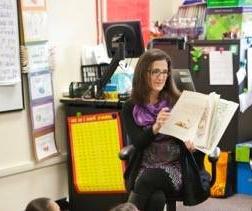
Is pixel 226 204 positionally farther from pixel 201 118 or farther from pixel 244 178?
pixel 201 118

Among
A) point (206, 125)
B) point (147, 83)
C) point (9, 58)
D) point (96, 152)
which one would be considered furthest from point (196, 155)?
point (9, 58)

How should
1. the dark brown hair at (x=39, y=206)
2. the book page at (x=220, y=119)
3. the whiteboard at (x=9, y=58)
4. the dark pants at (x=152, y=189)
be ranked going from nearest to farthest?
the dark brown hair at (x=39, y=206) < the book page at (x=220, y=119) < the dark pants at (x=152, y=189) < the whiteboard at (x=9, y=58)

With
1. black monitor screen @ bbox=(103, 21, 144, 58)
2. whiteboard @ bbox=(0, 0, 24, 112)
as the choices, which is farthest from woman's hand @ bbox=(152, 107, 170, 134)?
whiteboard @ bbox=(0, 0, 24, 112)

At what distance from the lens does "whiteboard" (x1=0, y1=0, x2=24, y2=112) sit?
10.7 ft

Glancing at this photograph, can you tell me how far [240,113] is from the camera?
160 inches

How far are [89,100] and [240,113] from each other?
1.26 m

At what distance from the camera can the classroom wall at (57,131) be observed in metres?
3.42

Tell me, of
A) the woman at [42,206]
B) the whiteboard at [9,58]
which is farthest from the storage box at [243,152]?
the woman at [42,206]

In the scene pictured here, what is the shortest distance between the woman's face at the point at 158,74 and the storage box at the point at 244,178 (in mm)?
1528

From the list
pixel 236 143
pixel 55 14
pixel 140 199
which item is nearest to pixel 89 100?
pixel 55 14

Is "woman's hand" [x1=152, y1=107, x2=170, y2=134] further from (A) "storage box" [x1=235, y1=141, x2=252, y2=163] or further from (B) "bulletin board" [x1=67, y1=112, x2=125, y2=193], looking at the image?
(A) "storage box" [x1=235, y1=141, x2=252, y2=163]

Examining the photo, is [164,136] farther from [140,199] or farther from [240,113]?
[240,113]

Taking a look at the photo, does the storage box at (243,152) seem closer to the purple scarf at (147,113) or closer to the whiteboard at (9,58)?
the purple scarf at (147,113)

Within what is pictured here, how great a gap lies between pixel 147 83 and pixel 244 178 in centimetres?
162
